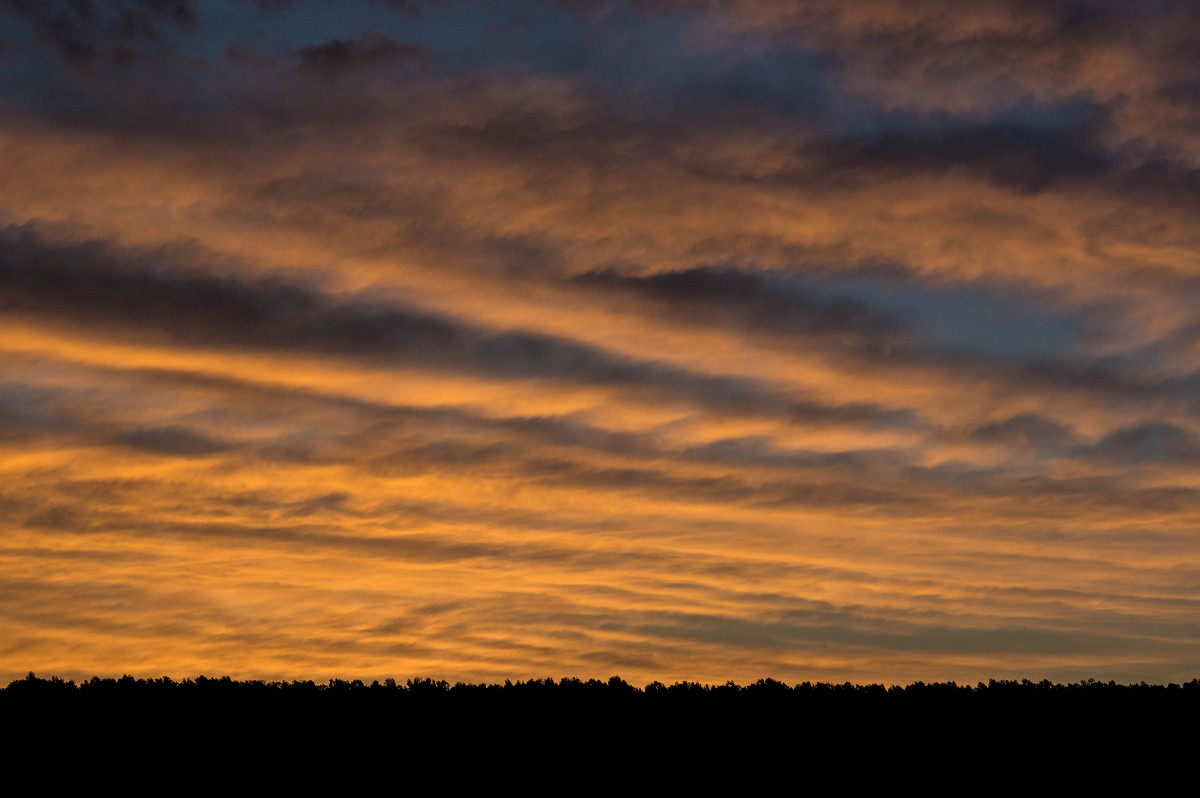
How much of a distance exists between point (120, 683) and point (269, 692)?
4183mm

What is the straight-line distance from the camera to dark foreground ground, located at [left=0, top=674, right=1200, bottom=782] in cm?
3600

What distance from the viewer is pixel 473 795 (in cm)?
3519

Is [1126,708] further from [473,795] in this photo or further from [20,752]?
[20,752]

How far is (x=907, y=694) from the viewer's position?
3950 cm

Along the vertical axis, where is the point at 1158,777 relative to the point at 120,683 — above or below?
below

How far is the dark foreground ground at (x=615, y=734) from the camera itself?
36000 mm

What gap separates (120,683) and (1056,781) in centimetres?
2614

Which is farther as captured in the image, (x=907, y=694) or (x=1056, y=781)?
(x=907, y=694)

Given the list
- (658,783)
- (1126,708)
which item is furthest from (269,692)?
(1126,708)

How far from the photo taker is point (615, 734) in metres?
37.8

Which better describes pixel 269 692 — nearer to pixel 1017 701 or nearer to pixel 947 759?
pixel 947 759

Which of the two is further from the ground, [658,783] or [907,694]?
[907,694]

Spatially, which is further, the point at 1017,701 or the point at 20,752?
the point at 1017,701

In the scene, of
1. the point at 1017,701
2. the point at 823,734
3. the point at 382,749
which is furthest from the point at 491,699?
the point at 1017,701
